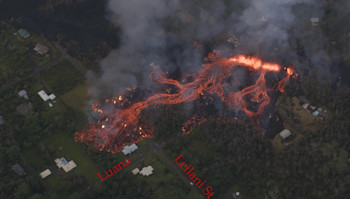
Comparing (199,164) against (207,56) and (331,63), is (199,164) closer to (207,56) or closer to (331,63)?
(207,56)

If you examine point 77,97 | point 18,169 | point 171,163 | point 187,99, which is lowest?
point 171,163

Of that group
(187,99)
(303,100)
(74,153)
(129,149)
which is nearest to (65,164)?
(74,153)

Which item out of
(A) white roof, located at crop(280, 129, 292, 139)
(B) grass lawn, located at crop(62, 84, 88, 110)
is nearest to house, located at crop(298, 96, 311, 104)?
(A) white roof, located at crop(280, 129, 292, 139)

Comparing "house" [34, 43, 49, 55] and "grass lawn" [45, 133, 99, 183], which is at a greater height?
"house" [34, 43, 49, 55]

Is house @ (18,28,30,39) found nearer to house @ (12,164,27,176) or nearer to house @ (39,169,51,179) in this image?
house @ (12,164,27,176)

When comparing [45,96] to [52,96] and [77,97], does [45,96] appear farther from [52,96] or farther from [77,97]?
[77,97]

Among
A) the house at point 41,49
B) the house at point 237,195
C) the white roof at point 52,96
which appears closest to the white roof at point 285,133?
the house at point 237,195
